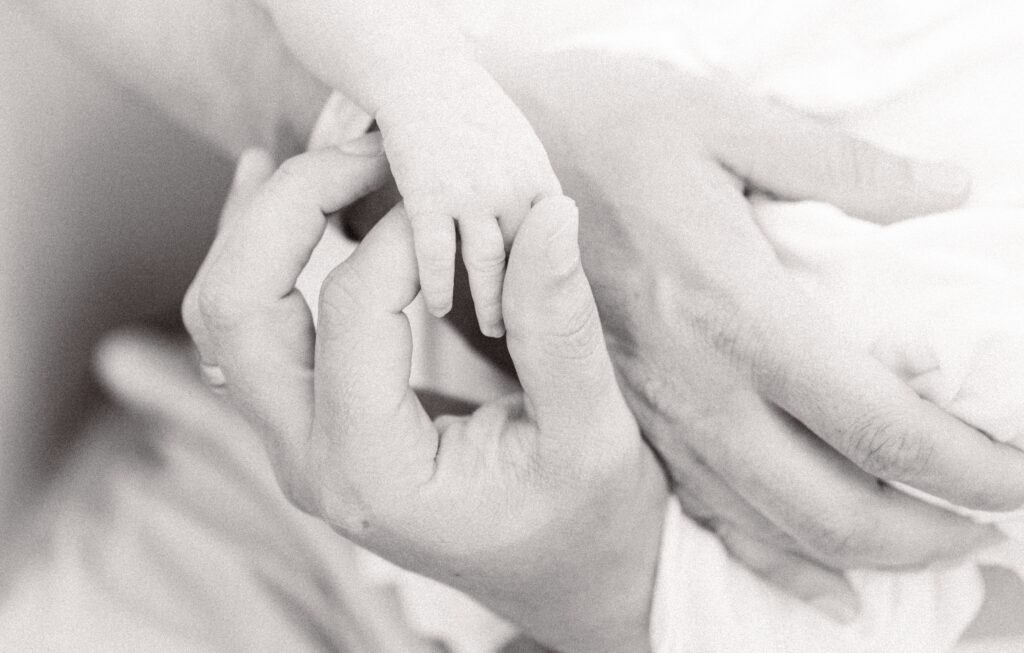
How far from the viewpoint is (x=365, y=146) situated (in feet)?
1.86

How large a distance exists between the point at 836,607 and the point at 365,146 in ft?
1.54

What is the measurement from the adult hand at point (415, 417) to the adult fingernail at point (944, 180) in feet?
0.84

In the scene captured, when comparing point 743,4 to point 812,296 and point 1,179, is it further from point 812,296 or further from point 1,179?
point 1,179

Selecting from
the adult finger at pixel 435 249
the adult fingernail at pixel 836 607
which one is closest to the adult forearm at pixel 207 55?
Answer: the adult finger at pixel 435 249

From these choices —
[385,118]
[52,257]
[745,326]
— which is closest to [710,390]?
A: [745,326]

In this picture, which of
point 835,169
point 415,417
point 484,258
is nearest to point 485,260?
point 484,258

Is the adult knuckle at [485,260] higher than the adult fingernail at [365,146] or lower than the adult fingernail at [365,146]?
lower

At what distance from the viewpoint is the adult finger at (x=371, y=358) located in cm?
51

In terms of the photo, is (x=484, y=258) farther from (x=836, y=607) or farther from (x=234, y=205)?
(x=836, y=607)

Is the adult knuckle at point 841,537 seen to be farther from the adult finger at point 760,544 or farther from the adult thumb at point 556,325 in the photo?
the adult thumb at point 556,325

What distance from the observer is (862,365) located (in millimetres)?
554

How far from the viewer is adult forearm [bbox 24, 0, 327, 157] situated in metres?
0.77

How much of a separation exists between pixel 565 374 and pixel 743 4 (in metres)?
0.34

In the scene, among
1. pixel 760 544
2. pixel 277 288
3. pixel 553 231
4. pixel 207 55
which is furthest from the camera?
pixel 207 55
